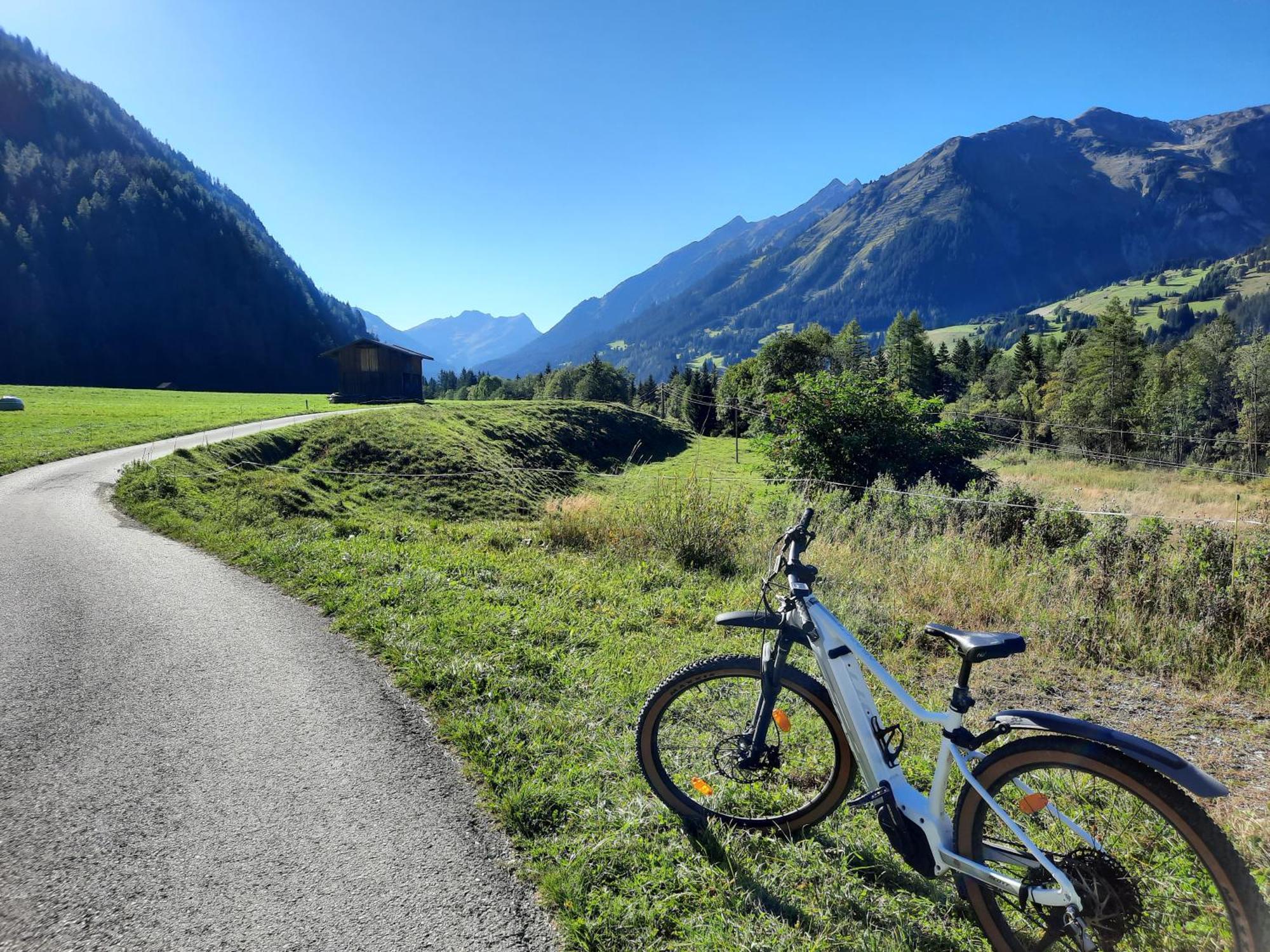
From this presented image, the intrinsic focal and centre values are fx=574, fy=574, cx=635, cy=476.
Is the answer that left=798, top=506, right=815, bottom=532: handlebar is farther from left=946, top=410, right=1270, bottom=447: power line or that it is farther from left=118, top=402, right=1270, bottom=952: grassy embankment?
left=946, top=410, right=1270, bottom=447: power line

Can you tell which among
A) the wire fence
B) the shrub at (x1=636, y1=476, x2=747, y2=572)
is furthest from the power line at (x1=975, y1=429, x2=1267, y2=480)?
the shrub at (x1=636, y1=476, x2=747, y2=572)

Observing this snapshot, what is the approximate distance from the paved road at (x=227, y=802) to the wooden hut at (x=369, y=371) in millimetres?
49582

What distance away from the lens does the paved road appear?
248cm

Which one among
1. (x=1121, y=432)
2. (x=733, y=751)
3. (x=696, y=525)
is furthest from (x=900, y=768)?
(x=1121, y=432)

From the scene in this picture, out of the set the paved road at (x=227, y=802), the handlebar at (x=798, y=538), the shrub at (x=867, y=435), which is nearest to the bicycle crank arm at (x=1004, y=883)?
the handlebar at (x=798, y=538)

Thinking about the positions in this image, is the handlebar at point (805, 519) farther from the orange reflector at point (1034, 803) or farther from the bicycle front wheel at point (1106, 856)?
the orange reflector at point (1034, 803)

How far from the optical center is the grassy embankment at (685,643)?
266cm

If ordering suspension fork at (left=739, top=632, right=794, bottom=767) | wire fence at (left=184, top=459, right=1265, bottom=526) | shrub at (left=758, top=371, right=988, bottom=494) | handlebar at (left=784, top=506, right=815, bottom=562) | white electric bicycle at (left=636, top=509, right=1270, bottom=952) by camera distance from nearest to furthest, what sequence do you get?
white electric bicycle at (left=636, top=509, right=1270, bottom=952) → suspension fork at (left=739, top=632, right=794, bottom=767) → handlebar at (left=784, top=506, right=815, bottom=562) → wire fence at (left=184, top=459, right=1265, bottom=526) → shrub at (left=758, top=371, right=988, bottom=494)

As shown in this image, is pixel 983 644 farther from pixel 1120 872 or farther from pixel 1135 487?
pixel 1135 487

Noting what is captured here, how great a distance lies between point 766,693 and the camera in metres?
3.05

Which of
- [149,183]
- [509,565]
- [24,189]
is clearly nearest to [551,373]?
[509,565]

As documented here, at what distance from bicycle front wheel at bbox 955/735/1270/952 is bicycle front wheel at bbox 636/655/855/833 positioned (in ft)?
2.42

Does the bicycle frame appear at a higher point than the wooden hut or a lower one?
lower

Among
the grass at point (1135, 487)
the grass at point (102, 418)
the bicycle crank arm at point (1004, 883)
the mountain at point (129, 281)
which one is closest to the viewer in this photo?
the bicycle crank arm at point (1004, 883)
